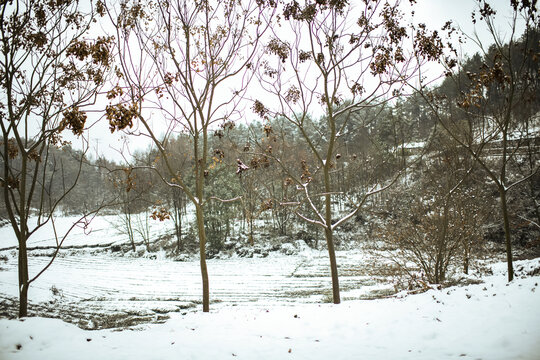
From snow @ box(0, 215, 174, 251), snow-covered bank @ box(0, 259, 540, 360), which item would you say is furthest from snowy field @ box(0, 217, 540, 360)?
snow @ box(0, 215, 174, 251)

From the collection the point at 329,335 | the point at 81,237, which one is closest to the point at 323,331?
the point at 329,335

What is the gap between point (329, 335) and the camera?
482 centimetres

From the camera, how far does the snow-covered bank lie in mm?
3869

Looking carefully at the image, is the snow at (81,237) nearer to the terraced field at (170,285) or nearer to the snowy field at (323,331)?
the terraced field at (170,285)

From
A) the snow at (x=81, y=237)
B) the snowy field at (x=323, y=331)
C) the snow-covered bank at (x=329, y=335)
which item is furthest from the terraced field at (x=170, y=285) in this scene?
the snow-covered bank at (x=329, y=335)

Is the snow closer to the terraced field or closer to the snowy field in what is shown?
the terraced field

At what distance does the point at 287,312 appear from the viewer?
254 inches

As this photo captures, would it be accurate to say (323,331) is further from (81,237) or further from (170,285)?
(81,237)

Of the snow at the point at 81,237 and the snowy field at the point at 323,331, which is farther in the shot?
the snow at the point at 81,237

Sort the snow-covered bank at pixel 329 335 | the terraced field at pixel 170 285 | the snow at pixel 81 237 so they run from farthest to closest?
the snow at pixel 81 237, the terraced field at pixel 170 285, the snow-covered bank at pixel 329 335

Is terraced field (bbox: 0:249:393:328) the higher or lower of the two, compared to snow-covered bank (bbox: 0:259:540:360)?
lower

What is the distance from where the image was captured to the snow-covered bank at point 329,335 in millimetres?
3869

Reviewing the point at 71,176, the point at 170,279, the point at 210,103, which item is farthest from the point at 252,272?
the point at 71,176

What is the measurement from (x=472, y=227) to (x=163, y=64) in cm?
1235
